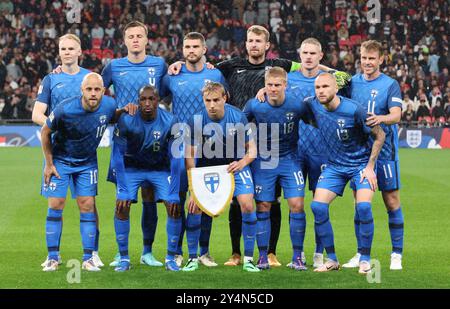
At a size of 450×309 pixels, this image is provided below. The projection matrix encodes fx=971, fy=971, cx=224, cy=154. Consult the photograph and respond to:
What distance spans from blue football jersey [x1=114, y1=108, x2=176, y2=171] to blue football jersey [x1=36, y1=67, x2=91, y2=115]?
25.9 inches

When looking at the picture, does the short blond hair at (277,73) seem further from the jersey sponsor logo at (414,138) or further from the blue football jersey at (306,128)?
the jersey sponsor logo at (414,138)

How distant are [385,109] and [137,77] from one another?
250 cm

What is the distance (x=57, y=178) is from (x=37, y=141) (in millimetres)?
18436

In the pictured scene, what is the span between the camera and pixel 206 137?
940cm

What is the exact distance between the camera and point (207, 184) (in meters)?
9.24

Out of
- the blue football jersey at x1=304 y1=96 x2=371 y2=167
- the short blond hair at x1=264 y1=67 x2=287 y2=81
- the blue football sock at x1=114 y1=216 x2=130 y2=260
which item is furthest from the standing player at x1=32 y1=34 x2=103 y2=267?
the blue football jersey at x1=304 y1=96 x2=371 y2=167

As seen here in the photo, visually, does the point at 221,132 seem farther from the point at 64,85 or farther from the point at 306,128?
the point at 64,85

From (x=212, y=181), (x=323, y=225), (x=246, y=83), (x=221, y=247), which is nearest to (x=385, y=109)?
(x=323, y=225)

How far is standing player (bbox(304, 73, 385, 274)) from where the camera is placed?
9.16m

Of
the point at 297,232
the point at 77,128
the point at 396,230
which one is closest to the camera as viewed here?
the point at 77,128

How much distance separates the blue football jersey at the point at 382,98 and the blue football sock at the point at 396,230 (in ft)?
1.88

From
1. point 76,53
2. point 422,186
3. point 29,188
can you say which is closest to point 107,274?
point 76,53

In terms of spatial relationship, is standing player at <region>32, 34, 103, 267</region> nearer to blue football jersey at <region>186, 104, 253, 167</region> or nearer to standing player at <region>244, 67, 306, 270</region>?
blue football jersey at <region>186, 104, 253, 167</region>

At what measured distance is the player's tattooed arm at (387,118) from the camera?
9.16m
